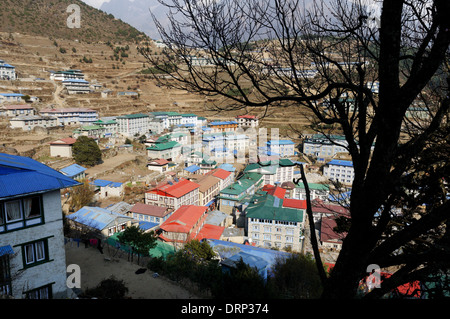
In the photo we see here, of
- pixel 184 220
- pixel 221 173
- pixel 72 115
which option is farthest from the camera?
pixel 72 115

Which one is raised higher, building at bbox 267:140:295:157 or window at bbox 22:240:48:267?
window at bbox 22:240:48:267

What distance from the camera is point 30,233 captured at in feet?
16.0

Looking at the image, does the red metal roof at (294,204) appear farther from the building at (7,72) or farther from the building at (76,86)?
the building at (7,72)

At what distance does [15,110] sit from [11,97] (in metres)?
3.58

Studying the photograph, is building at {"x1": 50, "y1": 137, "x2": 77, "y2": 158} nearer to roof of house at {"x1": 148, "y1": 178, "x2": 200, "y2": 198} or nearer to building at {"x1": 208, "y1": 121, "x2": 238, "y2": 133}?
roof of house at {"x1": 148, "y1": 178, "x2": 200, "y2": 198}

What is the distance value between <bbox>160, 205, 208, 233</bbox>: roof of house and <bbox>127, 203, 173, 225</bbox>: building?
104cm

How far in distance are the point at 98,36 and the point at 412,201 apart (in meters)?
65.2

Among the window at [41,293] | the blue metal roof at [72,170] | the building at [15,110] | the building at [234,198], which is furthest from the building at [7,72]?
the window at [41,293]

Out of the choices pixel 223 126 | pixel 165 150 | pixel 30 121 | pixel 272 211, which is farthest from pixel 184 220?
pixel 223 126

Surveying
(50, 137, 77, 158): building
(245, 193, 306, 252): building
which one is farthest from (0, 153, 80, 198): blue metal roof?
(50, 137, 77, 158): building

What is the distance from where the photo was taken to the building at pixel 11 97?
88.8ft

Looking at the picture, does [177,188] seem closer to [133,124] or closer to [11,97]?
[133,124]

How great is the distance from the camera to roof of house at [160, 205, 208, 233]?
13.5 m

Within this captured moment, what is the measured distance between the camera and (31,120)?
24.5 m
